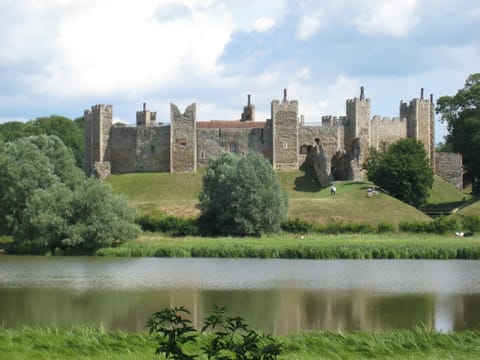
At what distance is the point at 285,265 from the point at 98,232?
25.9ft

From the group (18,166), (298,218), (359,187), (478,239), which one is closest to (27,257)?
(18,166)

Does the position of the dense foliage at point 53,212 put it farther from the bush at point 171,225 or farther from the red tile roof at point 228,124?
the red tile roof at point 228,124

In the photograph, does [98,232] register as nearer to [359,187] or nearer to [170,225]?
[170,225]

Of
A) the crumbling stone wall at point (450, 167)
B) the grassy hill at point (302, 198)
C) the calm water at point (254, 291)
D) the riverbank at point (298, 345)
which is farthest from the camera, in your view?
the crumbling stone wall at point (450, 167)

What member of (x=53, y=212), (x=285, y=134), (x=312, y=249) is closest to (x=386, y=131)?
(x=285, y=134)

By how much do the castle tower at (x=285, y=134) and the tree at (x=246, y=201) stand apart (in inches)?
518

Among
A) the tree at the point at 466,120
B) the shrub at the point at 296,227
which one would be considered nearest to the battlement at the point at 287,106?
the tree at the point at 466,120

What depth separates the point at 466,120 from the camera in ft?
179

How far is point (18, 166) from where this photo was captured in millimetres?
37375

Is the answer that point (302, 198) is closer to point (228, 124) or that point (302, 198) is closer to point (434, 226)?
point (434, 226)

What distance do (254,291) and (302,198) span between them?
25.0m

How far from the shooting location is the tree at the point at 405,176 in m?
48.2

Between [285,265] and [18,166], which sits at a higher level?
[18,166]

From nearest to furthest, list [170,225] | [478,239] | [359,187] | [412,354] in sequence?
[412,354] → [478,239] → [170,225] → [359,187]
